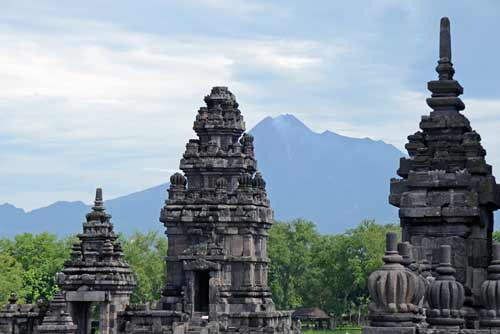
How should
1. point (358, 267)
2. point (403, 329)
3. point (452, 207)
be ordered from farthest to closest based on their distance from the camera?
point (358, 267), point (452, 207), point (403, 329)

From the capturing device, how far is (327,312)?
115688mm

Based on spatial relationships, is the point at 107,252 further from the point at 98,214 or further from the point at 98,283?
the point at 98,214

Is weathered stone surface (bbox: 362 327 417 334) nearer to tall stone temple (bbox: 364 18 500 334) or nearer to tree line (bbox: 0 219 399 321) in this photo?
tall stone temple (bbox: 364 18 500 334)

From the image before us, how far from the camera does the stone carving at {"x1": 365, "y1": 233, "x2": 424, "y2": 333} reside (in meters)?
18.0

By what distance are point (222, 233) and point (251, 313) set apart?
5.00 meters

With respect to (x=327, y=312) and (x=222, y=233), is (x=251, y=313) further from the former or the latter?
(x=327, y=312)

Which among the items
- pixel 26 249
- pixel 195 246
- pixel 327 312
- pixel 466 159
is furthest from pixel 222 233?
pixel 327 312

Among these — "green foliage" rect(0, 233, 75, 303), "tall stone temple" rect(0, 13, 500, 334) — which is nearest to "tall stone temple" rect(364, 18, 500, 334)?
"tall stone temple" rect(0, 13, 500, 334)

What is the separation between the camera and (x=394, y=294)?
59.1 feet

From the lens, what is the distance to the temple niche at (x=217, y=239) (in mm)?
57250

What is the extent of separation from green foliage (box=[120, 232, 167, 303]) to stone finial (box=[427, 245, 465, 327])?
80541 mm

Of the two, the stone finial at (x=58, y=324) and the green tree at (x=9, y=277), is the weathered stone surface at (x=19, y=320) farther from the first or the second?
the green tree at (x=9, y=277)

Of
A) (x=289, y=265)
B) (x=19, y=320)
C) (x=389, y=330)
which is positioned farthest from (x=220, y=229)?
(x=289, y=265)

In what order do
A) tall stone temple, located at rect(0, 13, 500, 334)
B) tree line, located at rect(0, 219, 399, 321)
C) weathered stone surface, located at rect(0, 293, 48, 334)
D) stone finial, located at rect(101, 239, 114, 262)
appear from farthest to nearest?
1. tree line, located at rect(0, 219, 399, 321)
2. stone finial, located at rect(101, 239, 114, 262)
3. tall stone temple, located at rect(0, 13, 500, 334)
4. weathered stone surface, located at rect(0, 293, 48, 334)
